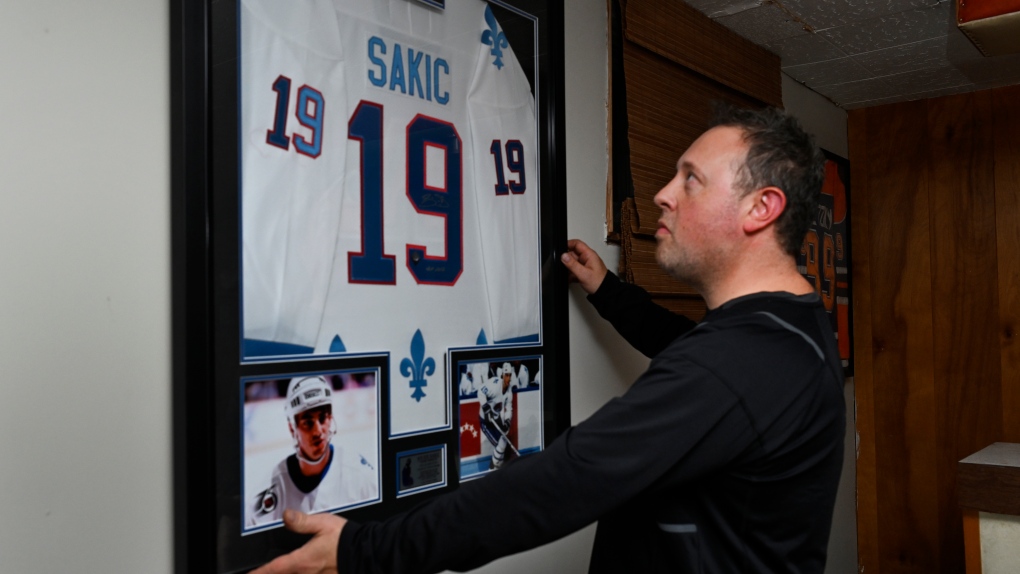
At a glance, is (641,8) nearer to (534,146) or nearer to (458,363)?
(534,146)

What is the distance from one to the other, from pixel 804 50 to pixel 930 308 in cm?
129

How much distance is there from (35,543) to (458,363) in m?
0.77

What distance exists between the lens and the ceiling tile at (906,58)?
8.77 feet

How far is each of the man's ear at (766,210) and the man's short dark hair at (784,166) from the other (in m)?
0.01

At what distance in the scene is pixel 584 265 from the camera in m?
1.87

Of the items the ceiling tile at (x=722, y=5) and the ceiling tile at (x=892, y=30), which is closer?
the ceiling tile at (x=722, y=5)

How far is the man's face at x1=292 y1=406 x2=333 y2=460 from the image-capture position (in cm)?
127

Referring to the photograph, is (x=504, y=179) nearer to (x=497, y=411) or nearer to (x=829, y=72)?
(x=497, y=411)

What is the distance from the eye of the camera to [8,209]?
3.22ft

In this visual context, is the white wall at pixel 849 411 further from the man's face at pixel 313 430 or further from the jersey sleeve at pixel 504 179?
the man's face at pixel 313 430

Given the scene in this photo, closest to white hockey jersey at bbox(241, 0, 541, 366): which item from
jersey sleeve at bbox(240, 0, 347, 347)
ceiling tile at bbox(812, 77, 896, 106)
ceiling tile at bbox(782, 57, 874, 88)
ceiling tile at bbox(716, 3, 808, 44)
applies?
jersey sleeve at bbox(240, 0, 347, 347)

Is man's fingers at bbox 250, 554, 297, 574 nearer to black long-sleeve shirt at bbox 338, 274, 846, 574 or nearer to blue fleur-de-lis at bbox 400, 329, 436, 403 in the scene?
black long-sleeve shirt at bbox 338, 274, 846, 574

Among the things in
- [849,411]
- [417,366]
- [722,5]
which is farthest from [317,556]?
[849,411]

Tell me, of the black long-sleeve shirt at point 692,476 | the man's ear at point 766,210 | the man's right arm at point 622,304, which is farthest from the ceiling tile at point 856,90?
the black long-sleeve shirt at point 692,476
